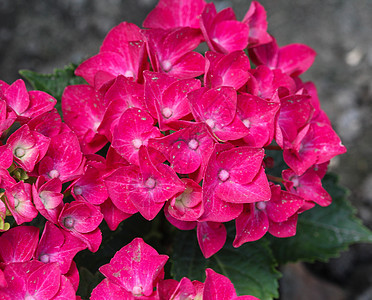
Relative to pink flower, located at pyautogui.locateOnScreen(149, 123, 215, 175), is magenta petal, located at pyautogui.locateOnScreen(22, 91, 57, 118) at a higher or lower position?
higher

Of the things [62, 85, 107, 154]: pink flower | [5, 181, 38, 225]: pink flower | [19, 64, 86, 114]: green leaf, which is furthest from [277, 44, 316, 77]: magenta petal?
[5, 181, 38, 225]: pink flower

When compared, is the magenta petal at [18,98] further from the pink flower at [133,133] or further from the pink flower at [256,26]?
the pink flower at [256,26]

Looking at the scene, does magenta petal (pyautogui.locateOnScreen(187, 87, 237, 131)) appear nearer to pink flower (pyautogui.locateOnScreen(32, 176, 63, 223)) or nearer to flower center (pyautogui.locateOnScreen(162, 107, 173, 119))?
flower center (pyautogui.locateOnScreen(162, 107, 173, 119))

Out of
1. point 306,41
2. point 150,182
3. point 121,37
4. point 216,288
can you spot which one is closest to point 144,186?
point 150,182

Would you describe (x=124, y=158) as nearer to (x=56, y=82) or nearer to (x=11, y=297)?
(x=11, y=297)

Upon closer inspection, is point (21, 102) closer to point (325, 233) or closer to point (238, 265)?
point (238, 265)

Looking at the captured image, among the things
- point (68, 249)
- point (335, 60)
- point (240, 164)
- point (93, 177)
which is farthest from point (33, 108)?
point (335, 60)

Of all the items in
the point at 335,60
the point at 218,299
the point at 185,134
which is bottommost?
the point at 335,60
